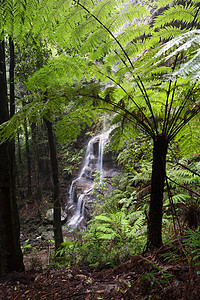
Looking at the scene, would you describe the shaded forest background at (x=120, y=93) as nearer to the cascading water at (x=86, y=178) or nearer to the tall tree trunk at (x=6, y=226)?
the tall tree trunk at (x=6, y=226)

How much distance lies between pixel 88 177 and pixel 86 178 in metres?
0.19

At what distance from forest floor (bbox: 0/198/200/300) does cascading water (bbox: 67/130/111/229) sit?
717 cm

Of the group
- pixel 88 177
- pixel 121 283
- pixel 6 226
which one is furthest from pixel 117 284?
pixel 88 177

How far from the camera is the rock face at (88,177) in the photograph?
9070 mm

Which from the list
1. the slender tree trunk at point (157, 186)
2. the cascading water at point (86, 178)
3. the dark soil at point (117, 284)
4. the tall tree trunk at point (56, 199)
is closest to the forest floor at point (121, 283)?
the dark soil at point (117, 284)

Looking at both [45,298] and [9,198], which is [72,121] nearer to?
[9,198]

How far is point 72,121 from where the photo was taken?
221 cm

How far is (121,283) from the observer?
4.49 feet

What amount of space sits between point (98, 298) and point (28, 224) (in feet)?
31.6

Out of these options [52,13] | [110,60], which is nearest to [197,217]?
[110,60]

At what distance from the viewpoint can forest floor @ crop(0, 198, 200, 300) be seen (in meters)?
1.12

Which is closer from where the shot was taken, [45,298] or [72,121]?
[45,298]

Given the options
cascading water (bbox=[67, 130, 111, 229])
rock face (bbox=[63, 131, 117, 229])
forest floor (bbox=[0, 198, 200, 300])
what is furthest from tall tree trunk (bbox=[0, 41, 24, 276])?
cascading water (bbox=[67, 130, 111, 229])

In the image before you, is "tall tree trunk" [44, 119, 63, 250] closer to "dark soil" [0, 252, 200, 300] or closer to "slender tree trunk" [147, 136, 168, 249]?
"dark soil" [0, 252, 200, 300]
